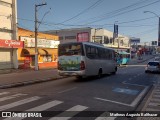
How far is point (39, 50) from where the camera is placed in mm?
41938

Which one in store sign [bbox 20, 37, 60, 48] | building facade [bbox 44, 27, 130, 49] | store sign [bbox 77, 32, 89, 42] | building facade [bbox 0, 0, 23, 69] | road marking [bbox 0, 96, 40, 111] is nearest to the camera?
road marking [bbox 0, 96, 40, 111]

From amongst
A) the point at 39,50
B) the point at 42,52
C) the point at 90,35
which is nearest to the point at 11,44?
the point at 39,50

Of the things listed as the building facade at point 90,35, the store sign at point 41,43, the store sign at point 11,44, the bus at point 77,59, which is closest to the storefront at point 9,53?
the store sign at point 11,44

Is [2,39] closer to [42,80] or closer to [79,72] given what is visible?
[42,80]

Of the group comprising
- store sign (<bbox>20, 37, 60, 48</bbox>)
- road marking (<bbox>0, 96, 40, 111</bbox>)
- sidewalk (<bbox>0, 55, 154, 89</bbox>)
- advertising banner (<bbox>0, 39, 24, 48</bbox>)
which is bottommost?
sidewalk (<bbox>0, 55, 154, 89</bbox>)

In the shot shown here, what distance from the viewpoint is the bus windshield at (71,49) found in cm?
1920

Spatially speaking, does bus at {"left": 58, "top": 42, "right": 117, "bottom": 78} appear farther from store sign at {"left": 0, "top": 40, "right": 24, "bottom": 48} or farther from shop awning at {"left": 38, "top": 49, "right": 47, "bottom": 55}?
shop awning at {"left": 38, "top": 49, "right": 47, "bottom": 55}

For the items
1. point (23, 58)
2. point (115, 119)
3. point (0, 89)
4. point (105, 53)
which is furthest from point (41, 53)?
point (115, 119)

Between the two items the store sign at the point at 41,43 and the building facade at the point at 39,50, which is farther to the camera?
the store sign at the point at 41,43

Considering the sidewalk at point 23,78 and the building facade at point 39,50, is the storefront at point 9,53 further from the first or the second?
the sidewalk at point 23,78

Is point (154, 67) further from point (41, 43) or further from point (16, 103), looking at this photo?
point (16, 103)

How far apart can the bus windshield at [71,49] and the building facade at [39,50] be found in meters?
17.0

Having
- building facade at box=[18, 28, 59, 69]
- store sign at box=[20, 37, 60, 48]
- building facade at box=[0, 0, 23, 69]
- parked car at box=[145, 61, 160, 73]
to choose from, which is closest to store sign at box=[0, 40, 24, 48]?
building facade at box=[0, 0, 23, 69]

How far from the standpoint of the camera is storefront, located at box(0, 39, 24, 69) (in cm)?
3181
